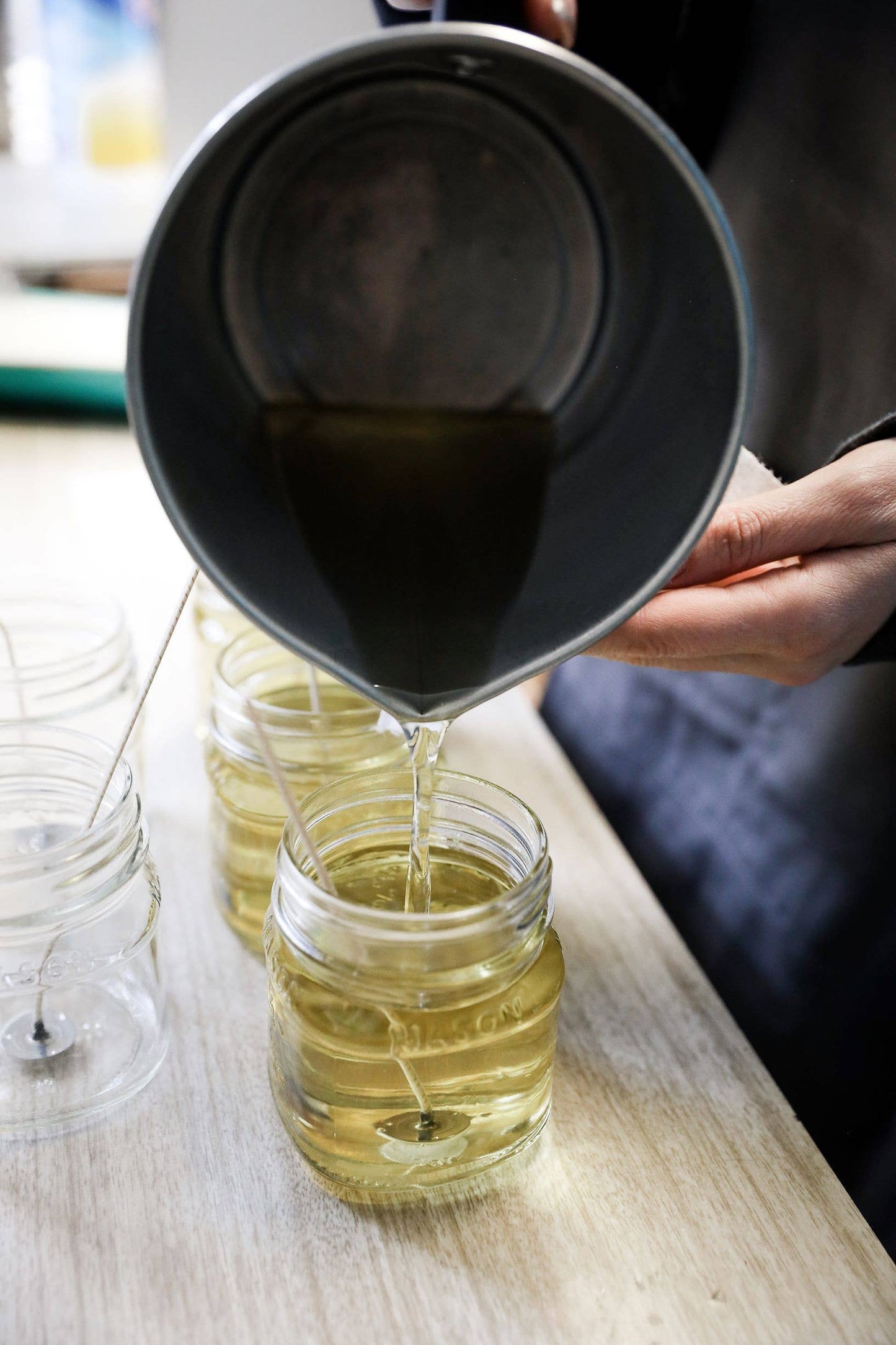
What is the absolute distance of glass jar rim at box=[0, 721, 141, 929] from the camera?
1.93 feet

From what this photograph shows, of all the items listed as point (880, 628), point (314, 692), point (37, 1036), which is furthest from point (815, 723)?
point (37, 1036)

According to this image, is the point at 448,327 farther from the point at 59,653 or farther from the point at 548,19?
the point at 59,653

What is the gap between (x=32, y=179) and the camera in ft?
7.43

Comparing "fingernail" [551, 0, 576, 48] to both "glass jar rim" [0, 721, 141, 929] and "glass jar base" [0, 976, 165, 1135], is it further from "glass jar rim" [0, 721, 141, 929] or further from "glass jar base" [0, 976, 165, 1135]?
"glass jar base" [0, 976, 165, 1135]

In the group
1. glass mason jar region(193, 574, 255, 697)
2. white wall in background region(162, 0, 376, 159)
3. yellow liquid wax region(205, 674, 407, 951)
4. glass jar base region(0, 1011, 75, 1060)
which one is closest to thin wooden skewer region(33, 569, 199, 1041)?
glass jar base region(0, 1011, 75, 1060)

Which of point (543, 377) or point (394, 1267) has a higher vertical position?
point (543, 377)

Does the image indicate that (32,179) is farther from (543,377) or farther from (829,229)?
(543,377)

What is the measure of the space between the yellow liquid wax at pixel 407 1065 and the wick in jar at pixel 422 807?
5cm

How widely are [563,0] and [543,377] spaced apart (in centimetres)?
24

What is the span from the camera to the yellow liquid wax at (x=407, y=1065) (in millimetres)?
545

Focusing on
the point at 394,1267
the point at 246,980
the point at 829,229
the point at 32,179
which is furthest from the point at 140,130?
the point at 394,1267

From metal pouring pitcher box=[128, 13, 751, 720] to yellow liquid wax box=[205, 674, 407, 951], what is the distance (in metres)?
0.21

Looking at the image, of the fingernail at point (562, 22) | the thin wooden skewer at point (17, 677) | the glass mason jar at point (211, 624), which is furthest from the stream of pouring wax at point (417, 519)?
the glass mason jar at point (211, 624)

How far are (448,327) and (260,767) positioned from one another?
1.06 ft
